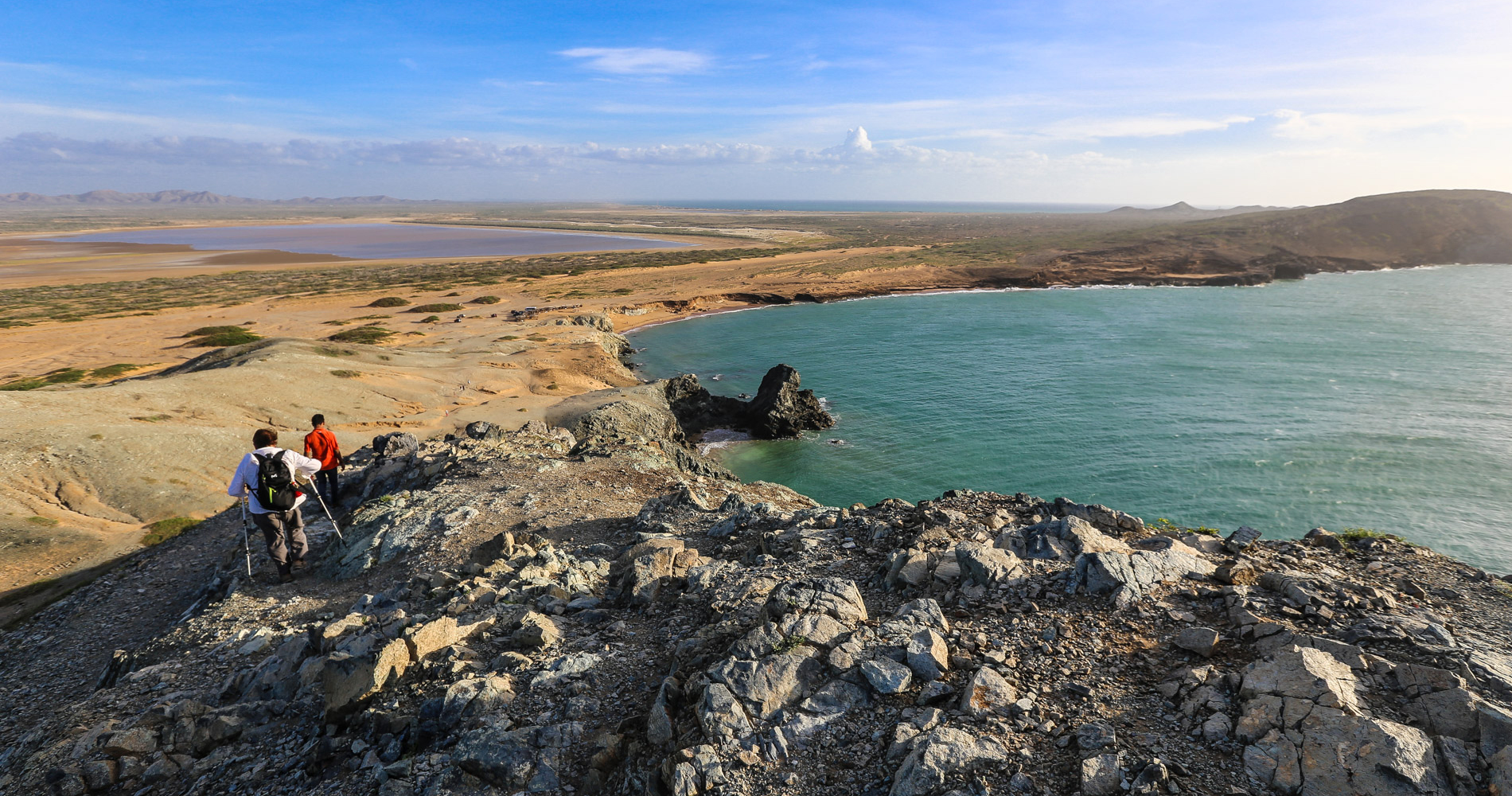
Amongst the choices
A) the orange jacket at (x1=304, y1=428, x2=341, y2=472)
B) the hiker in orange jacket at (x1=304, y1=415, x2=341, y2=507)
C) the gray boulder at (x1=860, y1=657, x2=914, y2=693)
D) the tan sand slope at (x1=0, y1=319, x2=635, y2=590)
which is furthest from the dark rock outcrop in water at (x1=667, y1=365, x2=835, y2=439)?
the gray boulder at (x1=860, y1=657, x2=914, y2=693)

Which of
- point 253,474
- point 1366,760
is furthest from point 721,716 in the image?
point 253,474

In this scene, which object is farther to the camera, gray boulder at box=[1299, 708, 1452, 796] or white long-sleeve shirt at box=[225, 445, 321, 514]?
white long-sleeve shirt at box=[225, 445, 321, 514]

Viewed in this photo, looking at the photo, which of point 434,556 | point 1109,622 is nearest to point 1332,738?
point 1109,622

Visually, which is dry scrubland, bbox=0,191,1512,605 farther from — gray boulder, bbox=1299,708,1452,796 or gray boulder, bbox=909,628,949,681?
gray boulder, bbox=1299,708,1452,796

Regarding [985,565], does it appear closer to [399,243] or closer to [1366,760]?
[1366,760]

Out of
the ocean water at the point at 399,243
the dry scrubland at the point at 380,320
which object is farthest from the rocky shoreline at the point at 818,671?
the ocean water at the point at 399,243

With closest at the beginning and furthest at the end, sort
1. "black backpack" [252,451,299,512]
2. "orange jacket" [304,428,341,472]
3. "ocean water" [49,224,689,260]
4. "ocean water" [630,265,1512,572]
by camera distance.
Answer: "black backpack" [252,451,299,512] < "orange jacket" [304,428,341,472] < "ocean water" [630,265,1512,572] < "ocean water" [49,224,689,260]

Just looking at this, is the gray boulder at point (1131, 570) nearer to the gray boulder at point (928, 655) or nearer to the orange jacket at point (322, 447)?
the gray boulder at point (928, 655)
